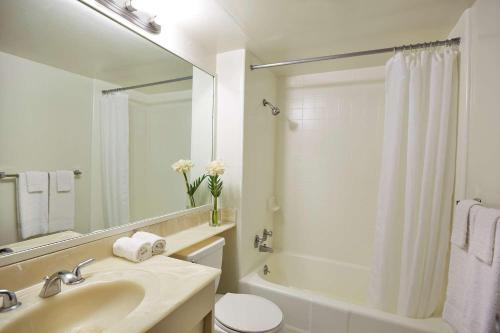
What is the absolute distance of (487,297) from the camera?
3.23 ft

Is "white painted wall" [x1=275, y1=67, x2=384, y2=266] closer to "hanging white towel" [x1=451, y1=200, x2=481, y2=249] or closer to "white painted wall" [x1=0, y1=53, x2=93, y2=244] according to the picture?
"hanging white towel" [x1=451, y1=200, x2=481, y2=249]

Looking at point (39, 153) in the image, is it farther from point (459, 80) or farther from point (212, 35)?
point (459, 80)

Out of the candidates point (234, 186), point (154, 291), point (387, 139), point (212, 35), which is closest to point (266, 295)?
point (234, 186)

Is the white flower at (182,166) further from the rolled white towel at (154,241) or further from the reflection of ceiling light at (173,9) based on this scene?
the reflection of ceiling light at (173,9)

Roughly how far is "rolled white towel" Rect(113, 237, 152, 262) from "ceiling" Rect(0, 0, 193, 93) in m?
0.81

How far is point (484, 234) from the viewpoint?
3.41 ft

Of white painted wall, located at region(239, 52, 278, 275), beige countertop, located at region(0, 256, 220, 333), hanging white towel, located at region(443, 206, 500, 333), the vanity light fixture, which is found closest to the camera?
beige countertop, located at region(0, 256, 220, 333)

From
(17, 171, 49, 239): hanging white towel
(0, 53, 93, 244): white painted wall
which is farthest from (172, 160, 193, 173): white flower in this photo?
(17, 171, 49, 239): hanging white towel

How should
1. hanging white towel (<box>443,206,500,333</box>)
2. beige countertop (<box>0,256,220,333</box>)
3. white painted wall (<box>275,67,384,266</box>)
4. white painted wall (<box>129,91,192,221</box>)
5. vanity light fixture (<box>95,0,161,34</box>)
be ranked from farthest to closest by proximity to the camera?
white painted wall (<box>275,67,384,266</box>), white painted wall (<box>129,91,192,221</box>), vanity light fixture (<box>95,0,161,34</box>), hanging white towel (<box>443,206,500,333</box>), beige countertop (<box>0,256,220,333</box>)

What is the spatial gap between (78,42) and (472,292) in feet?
7.05

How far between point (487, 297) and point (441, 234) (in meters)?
0.50

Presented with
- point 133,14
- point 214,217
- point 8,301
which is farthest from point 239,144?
point 8,301

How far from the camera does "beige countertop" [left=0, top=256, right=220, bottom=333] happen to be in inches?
26.4

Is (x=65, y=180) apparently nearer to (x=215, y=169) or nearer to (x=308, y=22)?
(x=215, y=169)
